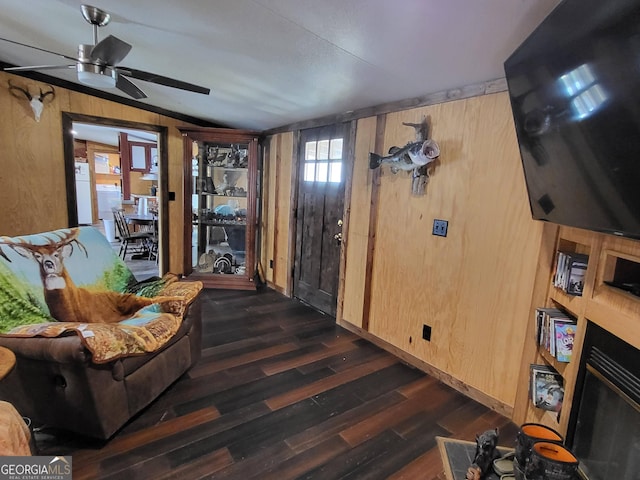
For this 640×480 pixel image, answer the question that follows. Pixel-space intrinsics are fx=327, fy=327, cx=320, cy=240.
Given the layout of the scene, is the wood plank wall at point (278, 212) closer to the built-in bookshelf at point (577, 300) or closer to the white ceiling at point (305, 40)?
the white ceiling at point (305, 40)

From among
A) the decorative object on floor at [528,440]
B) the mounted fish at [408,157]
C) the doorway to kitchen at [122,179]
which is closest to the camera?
the decorative object on floor at [528,440]

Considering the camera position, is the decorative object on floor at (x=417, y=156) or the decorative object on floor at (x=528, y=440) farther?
the decorative object on floor at (x=417, y=156)

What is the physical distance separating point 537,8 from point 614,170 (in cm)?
70

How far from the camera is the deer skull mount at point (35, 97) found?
307 centimetres

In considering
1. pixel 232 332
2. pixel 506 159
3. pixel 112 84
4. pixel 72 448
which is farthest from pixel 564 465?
pixel 112 84

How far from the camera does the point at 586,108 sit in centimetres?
107

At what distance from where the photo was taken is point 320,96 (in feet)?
8.96

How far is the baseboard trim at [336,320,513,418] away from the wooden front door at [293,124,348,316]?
1.93ft

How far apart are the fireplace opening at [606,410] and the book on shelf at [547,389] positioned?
200 mm

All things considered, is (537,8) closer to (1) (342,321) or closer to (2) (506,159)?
(2) (506,159)

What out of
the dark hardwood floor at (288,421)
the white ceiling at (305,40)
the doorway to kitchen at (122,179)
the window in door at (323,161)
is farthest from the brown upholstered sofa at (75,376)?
the doorway to kitchen at (122,179)

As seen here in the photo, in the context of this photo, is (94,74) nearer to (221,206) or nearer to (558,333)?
(221,206)

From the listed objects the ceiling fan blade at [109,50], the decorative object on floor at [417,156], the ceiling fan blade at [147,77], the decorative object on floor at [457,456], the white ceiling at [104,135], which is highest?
the white ceiling at [104,135]

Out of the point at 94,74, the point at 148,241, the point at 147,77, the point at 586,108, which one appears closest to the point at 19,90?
the point at 94,74
